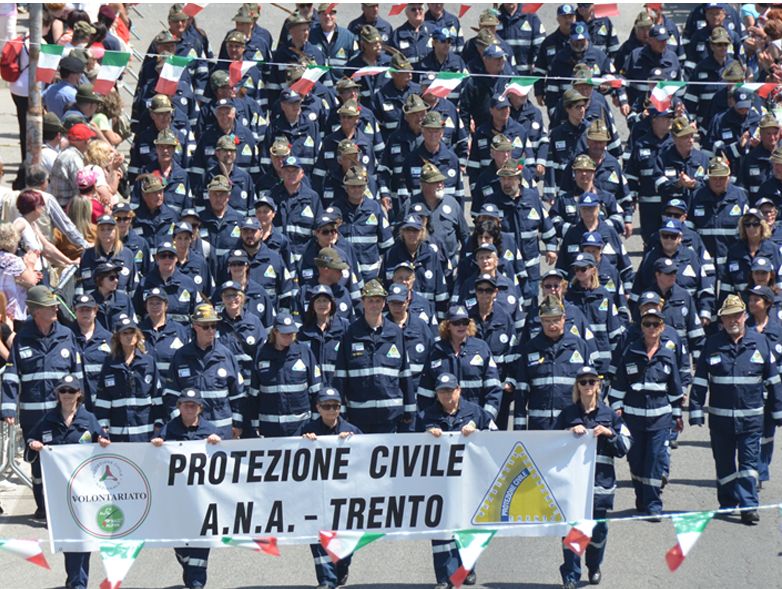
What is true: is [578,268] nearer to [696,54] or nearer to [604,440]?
[604,440]

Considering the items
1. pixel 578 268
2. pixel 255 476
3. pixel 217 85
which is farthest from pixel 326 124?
pixel 255 476

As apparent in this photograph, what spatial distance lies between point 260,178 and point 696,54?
745 cm

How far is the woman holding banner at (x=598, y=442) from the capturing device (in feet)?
47.8

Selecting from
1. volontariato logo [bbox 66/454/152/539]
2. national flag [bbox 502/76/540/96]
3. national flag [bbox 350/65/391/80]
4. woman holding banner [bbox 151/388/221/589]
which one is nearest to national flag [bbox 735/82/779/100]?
national flag [bbox 502/76/540/96]

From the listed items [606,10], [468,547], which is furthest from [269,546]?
[606,10]

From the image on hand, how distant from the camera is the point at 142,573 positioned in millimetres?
15039

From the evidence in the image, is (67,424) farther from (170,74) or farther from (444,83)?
(444,83)

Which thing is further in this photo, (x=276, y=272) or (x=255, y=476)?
(x=276, y=272)

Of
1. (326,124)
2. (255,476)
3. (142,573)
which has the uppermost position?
(326,124)

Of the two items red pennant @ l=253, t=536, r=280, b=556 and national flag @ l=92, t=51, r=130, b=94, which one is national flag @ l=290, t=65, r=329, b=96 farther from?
red pennant @ l=253, t=536, r=280, b=556

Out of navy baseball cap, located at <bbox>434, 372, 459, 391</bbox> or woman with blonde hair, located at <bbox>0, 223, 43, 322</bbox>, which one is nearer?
navy baseball cap, located at <bbox>434, 372, 459, 391</bbox>

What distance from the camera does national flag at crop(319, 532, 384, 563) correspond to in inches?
540

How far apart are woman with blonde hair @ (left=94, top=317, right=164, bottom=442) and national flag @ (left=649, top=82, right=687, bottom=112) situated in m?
8.25

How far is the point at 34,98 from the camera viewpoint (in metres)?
20.4
